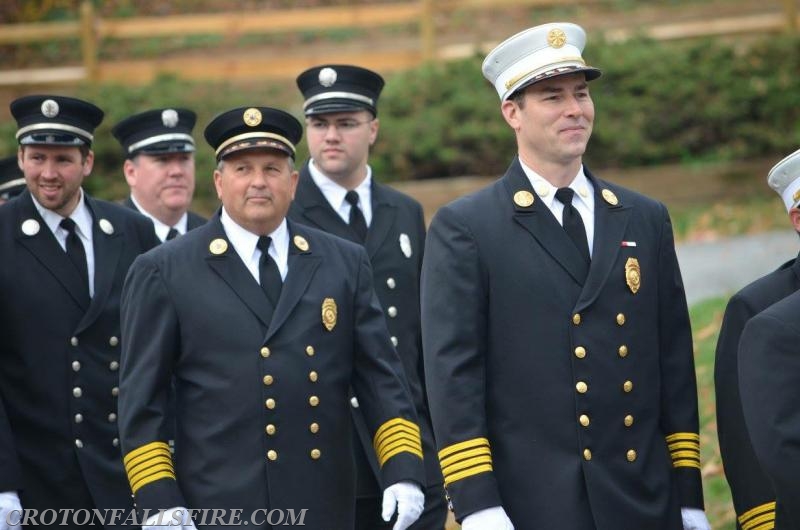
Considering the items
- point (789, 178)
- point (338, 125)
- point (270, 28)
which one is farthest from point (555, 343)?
point (270, 28)

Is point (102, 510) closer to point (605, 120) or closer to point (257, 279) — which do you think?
point (257, 279)

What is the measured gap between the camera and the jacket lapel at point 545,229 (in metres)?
5.16

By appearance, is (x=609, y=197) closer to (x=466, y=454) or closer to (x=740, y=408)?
(x=740, y=408)

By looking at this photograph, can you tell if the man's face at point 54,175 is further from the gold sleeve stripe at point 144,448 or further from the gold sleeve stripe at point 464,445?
the gold sleeve stripe at point 464,445

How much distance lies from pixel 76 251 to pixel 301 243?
1.54m

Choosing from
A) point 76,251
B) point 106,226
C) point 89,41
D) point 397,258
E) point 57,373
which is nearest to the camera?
point 57,373

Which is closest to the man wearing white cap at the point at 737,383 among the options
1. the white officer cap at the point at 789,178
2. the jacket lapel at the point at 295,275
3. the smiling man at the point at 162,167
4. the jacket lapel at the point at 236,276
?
the white officer cap at the point at 789,178

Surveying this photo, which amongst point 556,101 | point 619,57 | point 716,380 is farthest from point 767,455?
point 619,57

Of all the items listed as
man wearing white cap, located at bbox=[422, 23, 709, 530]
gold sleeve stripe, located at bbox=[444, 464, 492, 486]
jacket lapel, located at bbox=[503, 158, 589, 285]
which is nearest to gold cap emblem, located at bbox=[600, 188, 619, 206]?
man wearing white cap, located at bbox=[422, 23, 709, 530]

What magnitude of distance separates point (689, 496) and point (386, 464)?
1131mm

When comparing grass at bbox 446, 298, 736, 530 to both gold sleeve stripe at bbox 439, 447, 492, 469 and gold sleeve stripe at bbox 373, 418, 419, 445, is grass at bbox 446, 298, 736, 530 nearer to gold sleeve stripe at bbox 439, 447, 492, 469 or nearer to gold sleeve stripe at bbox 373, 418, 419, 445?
gold sleeve stripe at bbox 373, 418, 419, 445

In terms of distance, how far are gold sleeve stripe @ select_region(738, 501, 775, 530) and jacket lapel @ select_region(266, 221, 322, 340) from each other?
71.5 inches

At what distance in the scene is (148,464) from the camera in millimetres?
5250

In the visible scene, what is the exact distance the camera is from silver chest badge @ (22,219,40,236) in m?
6.69
